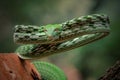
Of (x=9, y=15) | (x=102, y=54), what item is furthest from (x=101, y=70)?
(x=9, y=15)

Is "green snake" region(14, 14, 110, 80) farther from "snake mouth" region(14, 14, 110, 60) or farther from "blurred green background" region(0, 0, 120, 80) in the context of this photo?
"blurred green background" region(0, 0, 120, 80)

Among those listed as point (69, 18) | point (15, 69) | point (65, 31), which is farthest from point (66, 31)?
point (69, 18)

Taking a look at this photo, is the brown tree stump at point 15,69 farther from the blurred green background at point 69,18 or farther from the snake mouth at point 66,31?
the blurred green background at point 69,18

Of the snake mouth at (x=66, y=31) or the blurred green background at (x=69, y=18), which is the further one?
the blurred green background at (x=69, y=18)

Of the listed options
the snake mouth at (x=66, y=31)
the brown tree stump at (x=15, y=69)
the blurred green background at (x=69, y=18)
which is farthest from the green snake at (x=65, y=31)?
the blurred green background at (x=69, y=18)

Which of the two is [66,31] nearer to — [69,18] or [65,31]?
[65,31]

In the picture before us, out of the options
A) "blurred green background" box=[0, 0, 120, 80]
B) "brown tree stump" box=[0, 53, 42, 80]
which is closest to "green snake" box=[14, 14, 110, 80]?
"brown tree stump" box=[0, 53, 42, 80]

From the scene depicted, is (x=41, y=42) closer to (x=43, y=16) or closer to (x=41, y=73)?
(x=41, y=73)

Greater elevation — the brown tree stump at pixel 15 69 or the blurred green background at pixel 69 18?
the blurred green background at pixel 69 18
